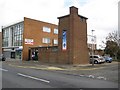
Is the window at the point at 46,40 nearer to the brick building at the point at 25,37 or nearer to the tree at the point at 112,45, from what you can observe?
the brick building at the point at 25,37

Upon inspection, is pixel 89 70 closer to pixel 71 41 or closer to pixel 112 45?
pixel 71 41

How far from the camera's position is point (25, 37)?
53656 mm

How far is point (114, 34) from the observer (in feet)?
212

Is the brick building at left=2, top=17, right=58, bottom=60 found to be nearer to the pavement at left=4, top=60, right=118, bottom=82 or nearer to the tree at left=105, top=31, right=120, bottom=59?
the tree at left=105, top=31, right=120, bottom=59

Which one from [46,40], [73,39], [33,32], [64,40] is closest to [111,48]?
[46,40]

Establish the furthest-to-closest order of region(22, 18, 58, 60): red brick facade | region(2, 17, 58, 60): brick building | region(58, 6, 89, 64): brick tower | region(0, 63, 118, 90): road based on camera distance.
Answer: region(2, 17, 58, 60): brick building, region(22, 18, 58, 60): red brick facade, region(58, 6, 89, 64): brick tower, region(0, 63, 118, 90): road

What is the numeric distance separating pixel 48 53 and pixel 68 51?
222 inches

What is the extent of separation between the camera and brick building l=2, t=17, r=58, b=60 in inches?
2116

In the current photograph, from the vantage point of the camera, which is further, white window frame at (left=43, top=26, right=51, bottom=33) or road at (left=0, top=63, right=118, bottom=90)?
white window frame at (left=43, top=26, right=51, bottom=33)

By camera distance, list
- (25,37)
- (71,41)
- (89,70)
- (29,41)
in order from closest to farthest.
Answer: (89,70) < (71,41) < (25,37) < (29,41)

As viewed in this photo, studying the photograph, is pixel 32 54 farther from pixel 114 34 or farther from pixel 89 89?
pixel 89 89

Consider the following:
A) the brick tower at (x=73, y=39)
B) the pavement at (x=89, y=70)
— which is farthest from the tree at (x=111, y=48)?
the pavement at (x=89, y=70)

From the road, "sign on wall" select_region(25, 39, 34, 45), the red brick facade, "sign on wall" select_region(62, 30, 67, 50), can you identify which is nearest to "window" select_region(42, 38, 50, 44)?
the red brick facade

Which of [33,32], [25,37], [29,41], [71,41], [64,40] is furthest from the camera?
[33,32]
